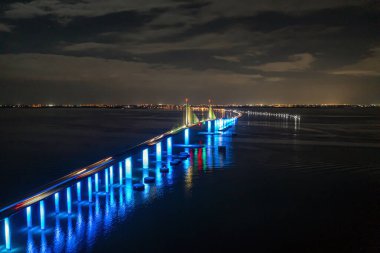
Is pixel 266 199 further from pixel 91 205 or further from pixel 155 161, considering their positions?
pixel 155 161

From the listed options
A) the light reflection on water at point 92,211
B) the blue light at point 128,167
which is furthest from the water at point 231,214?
the blue light at point 128,167

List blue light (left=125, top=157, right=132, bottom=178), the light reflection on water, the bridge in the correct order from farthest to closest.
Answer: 1. blue light (left=125, top=157, right=132, bottom=178)
2. the light reflection on water
3. the bridge

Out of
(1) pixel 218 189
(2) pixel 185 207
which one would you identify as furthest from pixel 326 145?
(2) pixel 185 207

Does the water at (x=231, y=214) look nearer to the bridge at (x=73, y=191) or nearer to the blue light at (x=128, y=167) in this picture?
the bridge at (x=73, y=191)

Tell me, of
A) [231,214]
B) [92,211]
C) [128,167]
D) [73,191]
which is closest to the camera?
[231,214]

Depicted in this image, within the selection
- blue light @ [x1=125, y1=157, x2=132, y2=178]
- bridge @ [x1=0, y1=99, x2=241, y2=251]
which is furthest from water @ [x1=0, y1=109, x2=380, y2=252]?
blue light @ [x1=125, y1=157, x2=132, y2=178]

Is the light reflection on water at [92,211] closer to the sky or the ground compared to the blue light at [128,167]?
closer to the ground

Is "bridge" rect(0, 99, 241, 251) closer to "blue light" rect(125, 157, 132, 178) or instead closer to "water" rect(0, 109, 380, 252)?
"blue light" rect(125, 157, 132, 178)

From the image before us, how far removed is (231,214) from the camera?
1408 cm

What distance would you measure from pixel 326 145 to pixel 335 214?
21.0m

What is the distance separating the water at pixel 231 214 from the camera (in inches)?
451

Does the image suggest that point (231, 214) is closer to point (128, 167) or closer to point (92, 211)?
point (92, 211)

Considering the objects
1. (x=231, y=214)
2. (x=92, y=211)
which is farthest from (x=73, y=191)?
(x=231, y=214)

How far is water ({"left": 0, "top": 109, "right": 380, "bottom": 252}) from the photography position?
37.6ft
